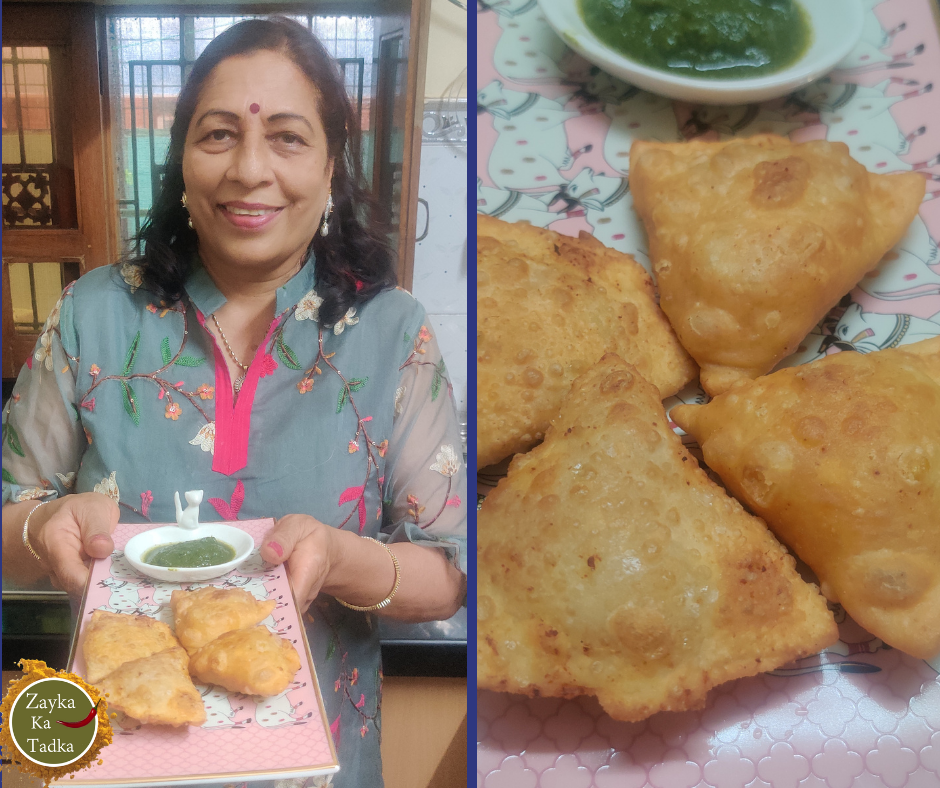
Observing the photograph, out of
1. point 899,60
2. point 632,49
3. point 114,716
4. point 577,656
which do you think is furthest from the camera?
point 899,60

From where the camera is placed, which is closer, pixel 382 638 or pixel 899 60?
pixel 382 638

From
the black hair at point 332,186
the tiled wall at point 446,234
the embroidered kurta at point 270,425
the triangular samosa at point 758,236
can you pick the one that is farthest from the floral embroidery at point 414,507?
the triangular samosa at point 758,236

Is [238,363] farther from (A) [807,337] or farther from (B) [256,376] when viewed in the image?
(A) [807,337]

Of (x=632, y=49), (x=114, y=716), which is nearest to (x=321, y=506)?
(x=114, y=716)

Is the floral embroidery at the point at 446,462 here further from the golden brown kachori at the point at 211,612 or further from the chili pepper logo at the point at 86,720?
the chili pepper logo at the point at 86,720

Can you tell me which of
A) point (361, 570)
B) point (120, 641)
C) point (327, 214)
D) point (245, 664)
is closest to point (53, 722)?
point (120, 641)

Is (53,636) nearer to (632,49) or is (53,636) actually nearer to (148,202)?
(148,202)
